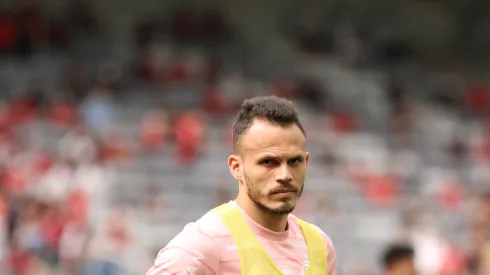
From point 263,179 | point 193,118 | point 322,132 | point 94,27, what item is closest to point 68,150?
point 193,118

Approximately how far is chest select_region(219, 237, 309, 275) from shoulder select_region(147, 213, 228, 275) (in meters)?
0.03

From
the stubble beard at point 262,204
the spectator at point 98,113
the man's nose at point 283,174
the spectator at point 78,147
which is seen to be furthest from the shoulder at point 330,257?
the spectator at point 98,113

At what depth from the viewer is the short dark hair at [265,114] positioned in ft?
15.5

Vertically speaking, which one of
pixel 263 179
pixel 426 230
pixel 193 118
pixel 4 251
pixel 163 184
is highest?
pixel 193 118

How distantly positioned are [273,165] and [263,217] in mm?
230

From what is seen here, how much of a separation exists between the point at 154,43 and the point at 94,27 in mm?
1416

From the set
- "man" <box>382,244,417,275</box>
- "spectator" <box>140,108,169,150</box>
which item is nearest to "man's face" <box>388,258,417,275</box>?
"man" <box>382,244,417,275</box>

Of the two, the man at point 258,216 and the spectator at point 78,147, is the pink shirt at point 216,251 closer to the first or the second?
the man at point 258,216

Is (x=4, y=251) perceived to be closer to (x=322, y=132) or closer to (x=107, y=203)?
(x=107, y=203)

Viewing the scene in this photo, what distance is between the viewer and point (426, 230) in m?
13.6

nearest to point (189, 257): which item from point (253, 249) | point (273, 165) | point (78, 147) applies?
point (253, 249)

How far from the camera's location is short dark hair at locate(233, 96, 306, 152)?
4727 millimetres

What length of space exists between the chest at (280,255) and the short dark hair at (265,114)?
389mm

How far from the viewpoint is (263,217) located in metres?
4.76
